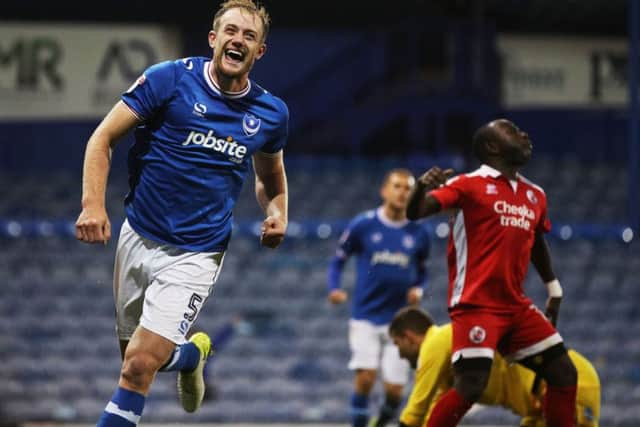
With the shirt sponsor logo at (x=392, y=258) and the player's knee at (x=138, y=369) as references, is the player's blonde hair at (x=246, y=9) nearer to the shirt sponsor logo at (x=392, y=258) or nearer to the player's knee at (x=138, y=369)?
the player's knee at (x=138, y=369)

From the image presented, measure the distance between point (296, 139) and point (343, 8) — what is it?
2455 millimetres

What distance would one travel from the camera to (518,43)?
16.8m

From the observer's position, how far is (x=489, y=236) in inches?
200

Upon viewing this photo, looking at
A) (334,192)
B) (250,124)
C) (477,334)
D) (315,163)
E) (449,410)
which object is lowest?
(449,410)

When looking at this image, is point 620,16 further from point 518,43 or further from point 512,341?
point 512,341

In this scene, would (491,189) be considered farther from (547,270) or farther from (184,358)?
(184,358)

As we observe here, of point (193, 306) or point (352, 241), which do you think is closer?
point (193, 306)

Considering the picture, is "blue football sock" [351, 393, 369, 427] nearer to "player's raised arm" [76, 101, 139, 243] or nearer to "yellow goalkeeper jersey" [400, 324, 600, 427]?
"yellow goalkeeper jersey" [400, 324, 600, 427]

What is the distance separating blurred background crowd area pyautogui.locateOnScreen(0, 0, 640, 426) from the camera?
1102cm

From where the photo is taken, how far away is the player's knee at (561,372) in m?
5.10

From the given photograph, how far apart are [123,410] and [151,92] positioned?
1231mm

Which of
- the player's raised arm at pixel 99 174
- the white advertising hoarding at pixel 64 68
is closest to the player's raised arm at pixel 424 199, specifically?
the player's raised arm at pixel 99 174

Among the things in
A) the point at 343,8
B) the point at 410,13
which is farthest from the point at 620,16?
the point at 343,8

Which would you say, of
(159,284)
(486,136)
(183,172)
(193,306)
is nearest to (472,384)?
(486,136)
